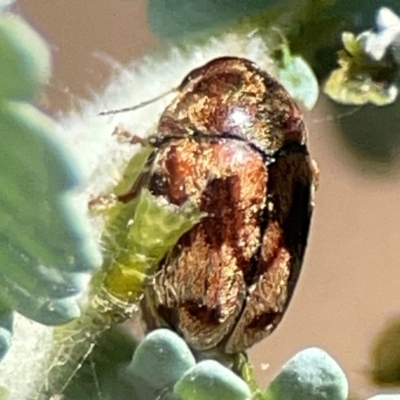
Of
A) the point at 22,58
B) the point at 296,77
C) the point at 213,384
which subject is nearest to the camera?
the point at 22,58

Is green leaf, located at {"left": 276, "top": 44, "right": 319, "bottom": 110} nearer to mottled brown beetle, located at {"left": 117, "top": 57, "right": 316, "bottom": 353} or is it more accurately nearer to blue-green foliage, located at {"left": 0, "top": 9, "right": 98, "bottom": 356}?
mottled brown beetle, located at {"left": 117, "top": 57, "right": 316, "bottom": 353}

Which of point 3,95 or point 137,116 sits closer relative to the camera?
point 3,95

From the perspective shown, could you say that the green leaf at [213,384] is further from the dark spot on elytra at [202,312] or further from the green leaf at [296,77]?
the green leaf at [296,77]

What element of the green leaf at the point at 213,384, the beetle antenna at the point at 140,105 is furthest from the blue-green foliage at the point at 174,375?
the beetle antenna at the point at 140,105

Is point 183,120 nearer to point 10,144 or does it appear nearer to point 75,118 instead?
point 75,118

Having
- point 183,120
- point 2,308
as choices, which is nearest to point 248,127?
point 183,120

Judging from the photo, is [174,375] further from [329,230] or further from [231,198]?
[329,230]

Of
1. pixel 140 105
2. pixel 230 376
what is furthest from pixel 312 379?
pixel 140 105
